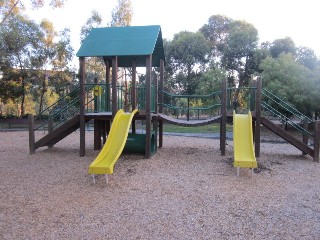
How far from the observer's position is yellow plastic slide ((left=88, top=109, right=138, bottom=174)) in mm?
6008

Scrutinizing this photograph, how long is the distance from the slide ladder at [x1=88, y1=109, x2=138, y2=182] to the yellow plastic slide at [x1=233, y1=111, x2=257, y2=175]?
2610 mm

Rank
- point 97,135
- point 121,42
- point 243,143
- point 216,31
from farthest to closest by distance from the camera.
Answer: point 216,31
point 97,135
point 121,42
point 243,143

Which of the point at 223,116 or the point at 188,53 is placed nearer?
the point at 223,116

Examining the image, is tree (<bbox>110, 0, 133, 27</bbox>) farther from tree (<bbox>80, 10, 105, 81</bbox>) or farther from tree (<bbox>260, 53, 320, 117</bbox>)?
tree (<bbox>260, 53, 320, 117</bbox>)

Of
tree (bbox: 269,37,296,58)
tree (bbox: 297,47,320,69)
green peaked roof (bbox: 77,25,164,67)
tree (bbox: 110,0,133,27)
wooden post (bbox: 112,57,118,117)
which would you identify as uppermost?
tree (bbox: 110,0,133,27)

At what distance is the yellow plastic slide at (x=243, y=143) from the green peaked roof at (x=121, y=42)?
307 cm

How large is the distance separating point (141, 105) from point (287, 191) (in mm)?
5225

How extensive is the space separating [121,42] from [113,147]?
10.5 feet

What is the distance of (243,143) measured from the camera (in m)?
7.64

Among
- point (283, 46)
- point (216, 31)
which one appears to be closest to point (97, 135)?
point (283, 46)

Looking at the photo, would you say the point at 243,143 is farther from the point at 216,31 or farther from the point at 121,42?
the point at 216,31

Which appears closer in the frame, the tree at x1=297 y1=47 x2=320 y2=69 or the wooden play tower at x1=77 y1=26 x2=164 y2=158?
the wooden play tower at x1=77 y1=26 x2=164 y2=158

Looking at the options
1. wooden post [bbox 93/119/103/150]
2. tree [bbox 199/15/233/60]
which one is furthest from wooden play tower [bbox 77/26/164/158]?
tree [bbox 199/15/233/60]

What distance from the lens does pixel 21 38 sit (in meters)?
20.4
